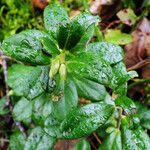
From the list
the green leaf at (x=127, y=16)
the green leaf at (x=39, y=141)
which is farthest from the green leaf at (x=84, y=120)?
the green leaf at (x=127, y=16)

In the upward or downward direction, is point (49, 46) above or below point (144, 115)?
above

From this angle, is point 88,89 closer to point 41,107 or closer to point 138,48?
point 41,107

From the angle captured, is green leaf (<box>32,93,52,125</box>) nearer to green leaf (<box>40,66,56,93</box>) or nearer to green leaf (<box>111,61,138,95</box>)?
green leaf (<box>40,66,56,93</box>)

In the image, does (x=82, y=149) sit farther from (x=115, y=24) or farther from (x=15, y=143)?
(x=115, y=24)

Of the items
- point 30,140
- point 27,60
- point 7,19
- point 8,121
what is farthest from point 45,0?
point 27,60

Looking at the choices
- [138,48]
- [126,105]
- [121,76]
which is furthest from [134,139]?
[138,48]

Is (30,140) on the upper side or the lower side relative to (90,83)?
lower

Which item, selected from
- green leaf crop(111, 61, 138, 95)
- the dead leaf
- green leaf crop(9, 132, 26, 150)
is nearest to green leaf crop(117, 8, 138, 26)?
the dead leaf
